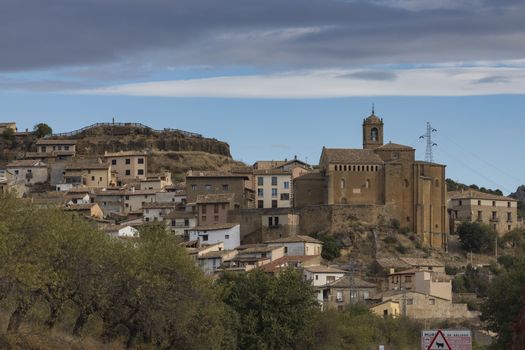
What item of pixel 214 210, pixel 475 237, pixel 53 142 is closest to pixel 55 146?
pixel 53 142

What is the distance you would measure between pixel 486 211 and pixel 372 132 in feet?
39.0

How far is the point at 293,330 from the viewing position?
66.2 metres

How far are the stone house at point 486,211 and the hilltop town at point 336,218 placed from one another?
0.35 feet

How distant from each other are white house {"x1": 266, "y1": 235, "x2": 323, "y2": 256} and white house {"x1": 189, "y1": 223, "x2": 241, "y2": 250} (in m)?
4.11

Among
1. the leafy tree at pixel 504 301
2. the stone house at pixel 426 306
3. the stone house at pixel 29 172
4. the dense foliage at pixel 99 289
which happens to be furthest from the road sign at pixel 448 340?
the stone house at pixel 29 172

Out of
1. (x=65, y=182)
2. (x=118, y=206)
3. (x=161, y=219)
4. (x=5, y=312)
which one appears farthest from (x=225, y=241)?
(x=5, y=312)

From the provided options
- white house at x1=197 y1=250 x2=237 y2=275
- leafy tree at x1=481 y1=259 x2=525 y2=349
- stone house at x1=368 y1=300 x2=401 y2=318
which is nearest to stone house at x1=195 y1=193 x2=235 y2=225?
white house at x1=197 y1=250 x2=237 y2=275

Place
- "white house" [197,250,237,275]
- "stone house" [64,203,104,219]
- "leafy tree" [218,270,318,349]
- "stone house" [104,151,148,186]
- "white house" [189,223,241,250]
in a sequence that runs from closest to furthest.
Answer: "leafy tree" [218,270,318,349]
"white house" [197,250,237,275]
"white house" [189,223,241,250]
"stone house" [64,203,104,219]
"stone house" [104,151,148,186]

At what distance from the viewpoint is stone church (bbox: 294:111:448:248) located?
109188mm

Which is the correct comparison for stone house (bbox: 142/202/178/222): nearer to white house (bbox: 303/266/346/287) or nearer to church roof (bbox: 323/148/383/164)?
church roof (bbox: 323/148/383/164)

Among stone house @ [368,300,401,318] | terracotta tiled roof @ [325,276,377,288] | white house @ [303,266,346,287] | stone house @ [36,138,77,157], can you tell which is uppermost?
stone house @ [36,138,77,157]

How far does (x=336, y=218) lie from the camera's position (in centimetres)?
10775

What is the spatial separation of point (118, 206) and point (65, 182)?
10481 millimetres

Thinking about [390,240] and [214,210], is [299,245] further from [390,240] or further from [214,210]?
[214,210]
